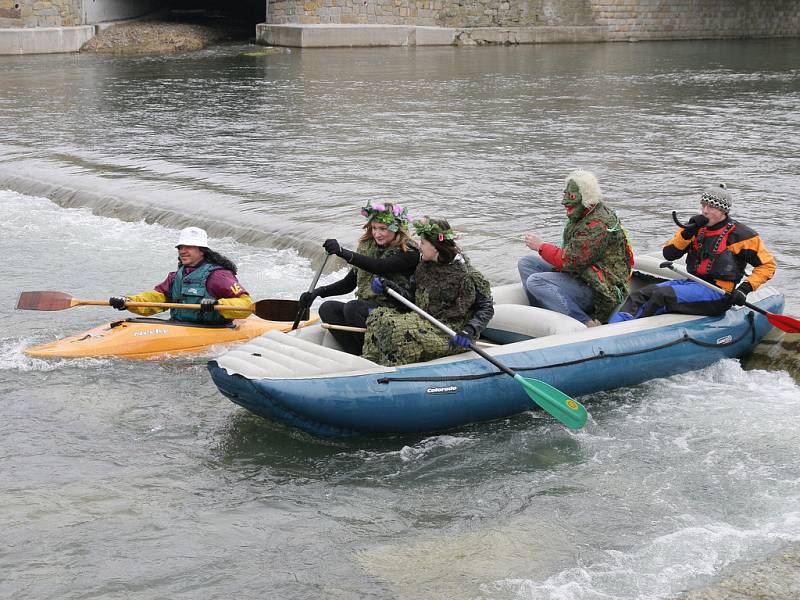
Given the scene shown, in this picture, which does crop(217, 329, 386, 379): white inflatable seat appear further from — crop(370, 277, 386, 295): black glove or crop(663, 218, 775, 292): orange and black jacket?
crop(663, 218, 775, 292): orange and black jacket

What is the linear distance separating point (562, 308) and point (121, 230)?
632cm

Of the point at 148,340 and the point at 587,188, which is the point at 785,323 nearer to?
the point at 587,188

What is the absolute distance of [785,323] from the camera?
7.42 metres

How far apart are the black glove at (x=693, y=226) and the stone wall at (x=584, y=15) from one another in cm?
2363

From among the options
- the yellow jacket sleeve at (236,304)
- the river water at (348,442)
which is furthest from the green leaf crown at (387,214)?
the yellow jacket sleeve at (236,304)

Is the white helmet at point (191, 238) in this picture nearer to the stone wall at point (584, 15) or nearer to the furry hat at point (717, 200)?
the furry hat at point (717, 200)

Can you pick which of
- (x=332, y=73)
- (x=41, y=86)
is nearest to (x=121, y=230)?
(x=41, y=86)

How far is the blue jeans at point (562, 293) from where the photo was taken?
7.25 metres

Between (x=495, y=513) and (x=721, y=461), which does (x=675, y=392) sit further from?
(x=495, y=513)

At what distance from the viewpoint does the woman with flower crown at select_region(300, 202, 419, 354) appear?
6.65 meters

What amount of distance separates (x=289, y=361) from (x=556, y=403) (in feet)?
4.93

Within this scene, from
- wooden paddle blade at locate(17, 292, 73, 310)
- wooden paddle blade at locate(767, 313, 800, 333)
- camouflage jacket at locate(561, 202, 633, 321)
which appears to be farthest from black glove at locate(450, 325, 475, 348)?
wooden paddle blade at locate(17, 292, 73, 310)

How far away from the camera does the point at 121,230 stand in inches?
474

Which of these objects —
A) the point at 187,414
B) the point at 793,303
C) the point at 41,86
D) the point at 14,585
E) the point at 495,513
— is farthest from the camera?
the point at 41,86
